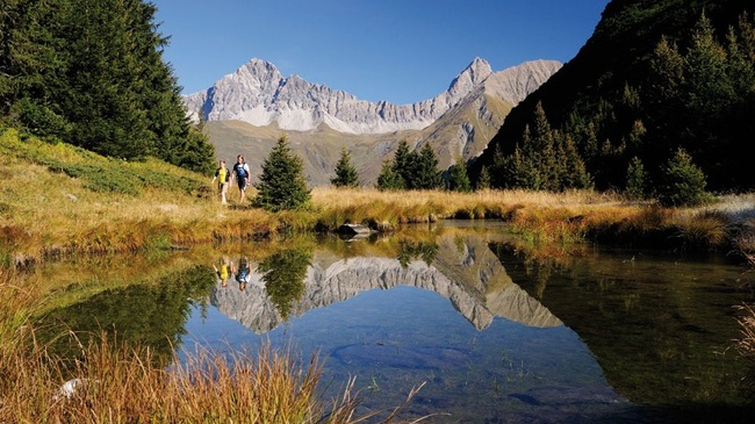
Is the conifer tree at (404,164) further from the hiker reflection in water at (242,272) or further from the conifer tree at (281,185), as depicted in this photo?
the hiker reflection in water at (242,272)

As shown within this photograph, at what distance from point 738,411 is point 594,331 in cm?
248

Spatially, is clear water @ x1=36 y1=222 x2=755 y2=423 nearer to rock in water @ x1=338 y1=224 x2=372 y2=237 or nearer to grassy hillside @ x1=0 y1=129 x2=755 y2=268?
grassy hillside @ x1=0 y1=129 x2=755 y2=268

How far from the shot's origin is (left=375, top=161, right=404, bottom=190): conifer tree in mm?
50656

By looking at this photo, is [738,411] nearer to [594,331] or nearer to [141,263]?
[594,331]

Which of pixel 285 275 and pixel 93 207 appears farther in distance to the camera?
pixel 93 207

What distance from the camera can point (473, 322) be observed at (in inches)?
292

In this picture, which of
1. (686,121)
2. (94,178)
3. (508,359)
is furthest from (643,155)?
(508,359)

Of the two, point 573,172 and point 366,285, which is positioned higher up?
point 573,172

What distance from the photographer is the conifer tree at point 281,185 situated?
21719 millimetres

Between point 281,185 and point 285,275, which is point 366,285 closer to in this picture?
point 285,275

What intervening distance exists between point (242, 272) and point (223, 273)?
42 cm

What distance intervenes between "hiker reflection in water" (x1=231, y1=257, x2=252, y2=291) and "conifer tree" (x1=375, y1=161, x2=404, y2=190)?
122 feet

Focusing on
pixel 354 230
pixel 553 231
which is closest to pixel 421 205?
pixel 354 230

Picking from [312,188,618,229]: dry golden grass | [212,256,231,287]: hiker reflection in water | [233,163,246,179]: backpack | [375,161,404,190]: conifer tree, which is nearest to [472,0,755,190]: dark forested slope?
[312,188,618,229]: dry golden grass
